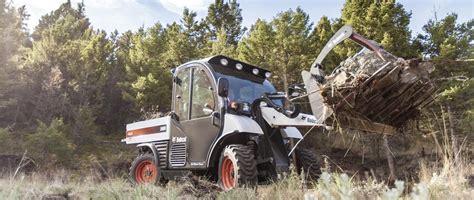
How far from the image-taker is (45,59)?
2372cm

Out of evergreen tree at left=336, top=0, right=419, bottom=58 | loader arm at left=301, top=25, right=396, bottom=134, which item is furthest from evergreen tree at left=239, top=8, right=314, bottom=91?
loader arm at left=301, top=25, right=396, bottom=134

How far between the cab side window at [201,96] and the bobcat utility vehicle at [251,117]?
0.02 meters

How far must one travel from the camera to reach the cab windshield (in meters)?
6.46

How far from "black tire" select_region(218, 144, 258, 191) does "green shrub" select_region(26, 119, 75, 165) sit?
46.9 ft

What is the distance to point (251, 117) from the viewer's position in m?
6.26

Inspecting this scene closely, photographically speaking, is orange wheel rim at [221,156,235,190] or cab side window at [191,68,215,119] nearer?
orange wheel rim at [221,156,235,190]

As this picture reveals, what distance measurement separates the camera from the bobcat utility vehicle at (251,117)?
4102mm

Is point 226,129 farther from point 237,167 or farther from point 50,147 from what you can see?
point 50,147

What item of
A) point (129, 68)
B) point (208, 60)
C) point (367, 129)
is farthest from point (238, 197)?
point (129, 68)

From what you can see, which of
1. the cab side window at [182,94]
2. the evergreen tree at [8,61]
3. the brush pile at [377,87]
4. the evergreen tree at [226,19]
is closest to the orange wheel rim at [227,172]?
the cab side window at [182,94]

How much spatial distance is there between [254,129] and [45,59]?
2173 centimetres

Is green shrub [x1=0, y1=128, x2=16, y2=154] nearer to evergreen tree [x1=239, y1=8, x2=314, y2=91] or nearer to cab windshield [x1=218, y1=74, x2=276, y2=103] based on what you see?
evergreen tree [x1=239, y1=8, x2=314, y2=91]

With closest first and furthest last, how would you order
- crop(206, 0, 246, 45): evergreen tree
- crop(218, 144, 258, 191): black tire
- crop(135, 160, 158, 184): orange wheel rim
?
crop(218, 144, 258, 191): black tire → crop(135, 160, 158, 184): orange wheel rim → crop(206, 0, 246, 45): evergreen tree

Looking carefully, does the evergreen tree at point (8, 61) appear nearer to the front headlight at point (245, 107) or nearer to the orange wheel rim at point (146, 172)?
the orange wheel rim at point (146, 172)
